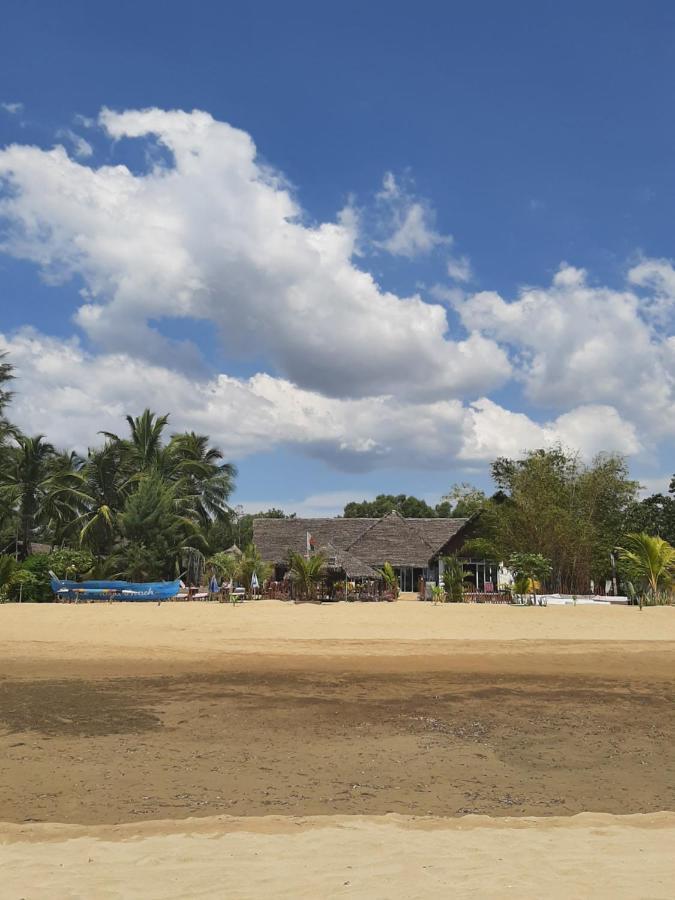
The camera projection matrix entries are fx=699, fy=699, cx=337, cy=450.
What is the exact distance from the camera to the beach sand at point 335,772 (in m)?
4.86

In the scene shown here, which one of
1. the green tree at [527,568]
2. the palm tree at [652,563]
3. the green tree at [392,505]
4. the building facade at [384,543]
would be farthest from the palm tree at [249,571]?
the green tree at [392,505]

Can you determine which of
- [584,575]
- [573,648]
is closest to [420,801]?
[573,648]

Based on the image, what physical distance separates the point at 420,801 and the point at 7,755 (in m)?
4.92

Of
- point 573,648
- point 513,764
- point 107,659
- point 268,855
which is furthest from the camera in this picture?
point 573,648

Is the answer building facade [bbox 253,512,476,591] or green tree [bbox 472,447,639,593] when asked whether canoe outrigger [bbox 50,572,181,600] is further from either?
green tree [bbox 472,447,639,593]

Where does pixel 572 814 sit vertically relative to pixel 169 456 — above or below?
below

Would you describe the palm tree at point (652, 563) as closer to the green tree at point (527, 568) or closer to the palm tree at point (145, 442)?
the green tree at point (527, 568)

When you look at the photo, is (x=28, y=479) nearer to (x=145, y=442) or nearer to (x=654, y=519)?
(x=145, y=442)

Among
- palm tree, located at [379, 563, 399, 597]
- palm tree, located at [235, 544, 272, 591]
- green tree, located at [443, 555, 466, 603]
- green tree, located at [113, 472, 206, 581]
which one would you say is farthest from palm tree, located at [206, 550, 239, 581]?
green tree, located at [443, 555, 466, 603]

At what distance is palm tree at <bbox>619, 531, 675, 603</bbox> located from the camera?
26.8 metres

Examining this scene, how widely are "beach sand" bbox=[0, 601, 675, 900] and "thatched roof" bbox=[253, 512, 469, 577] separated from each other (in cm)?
2331

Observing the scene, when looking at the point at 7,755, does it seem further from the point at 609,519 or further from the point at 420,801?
the point at 609,519

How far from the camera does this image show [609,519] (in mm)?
34312

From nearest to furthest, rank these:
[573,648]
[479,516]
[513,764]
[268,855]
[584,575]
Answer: [268,855], [513,764], [573,648], [584,575], [479,516]
